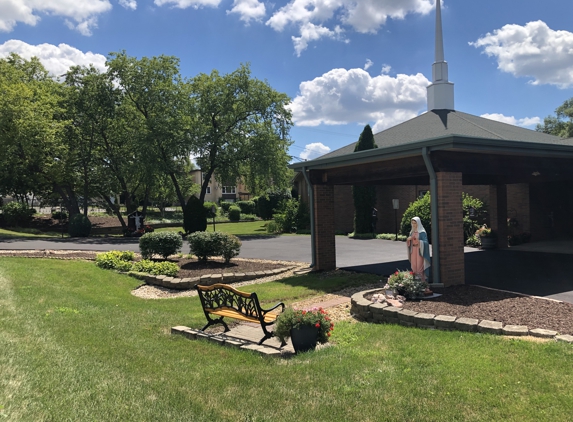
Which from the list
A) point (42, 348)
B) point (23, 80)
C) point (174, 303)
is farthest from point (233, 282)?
point (23, 80)

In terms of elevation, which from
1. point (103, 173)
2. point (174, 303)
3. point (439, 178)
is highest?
point (103, 173)

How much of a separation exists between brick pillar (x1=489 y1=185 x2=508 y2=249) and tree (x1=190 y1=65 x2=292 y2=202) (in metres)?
15.5

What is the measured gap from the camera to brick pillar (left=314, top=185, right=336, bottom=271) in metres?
11.8

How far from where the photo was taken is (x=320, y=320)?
17.3 feet

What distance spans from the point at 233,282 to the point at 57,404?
7.91 meters

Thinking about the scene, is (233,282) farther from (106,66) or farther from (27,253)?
(106,66)

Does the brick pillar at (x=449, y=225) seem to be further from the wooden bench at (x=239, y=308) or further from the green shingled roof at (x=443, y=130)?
the wooden bench at (x=239, y=308)

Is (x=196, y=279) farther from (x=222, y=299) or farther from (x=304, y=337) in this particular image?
(x=304, y=337)

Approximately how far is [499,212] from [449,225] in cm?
868

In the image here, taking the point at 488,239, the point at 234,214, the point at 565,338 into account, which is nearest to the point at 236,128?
the point at 234,214

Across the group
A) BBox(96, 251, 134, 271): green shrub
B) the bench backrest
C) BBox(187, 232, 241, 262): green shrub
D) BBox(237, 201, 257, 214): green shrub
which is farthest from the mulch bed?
BBox(237, 201, 257, 214): green shrub

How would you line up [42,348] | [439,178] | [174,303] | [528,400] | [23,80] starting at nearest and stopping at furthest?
1. [528,400]
2. [42,348]
3. [439,178]
4. [174,303]
5. [23,80]

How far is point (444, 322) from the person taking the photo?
19.0ft

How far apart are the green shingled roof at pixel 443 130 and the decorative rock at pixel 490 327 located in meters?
5.01
